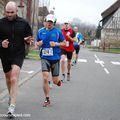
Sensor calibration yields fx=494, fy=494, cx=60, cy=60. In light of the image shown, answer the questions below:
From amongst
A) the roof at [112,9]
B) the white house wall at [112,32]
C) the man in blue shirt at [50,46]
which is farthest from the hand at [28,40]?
the roof at [112,9]

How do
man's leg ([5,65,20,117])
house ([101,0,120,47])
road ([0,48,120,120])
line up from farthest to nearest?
house ([101,0,120,47]) → road ([0,48,120,120]) → man's leg ([5,65,20,117])

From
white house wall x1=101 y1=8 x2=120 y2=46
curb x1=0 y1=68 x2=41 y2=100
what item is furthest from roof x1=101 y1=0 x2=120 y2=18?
curb x1=0 y1=68 x2=41 y2=100

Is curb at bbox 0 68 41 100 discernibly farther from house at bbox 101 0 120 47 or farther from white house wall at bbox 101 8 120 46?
white house wall at bbox 101 8 120 46

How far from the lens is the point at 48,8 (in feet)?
138

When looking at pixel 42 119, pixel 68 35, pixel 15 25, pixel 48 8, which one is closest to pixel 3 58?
pixel 15 25

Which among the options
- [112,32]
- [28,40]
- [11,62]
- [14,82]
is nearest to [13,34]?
[28,40]

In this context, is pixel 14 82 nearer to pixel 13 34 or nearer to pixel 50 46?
pixel 13 34

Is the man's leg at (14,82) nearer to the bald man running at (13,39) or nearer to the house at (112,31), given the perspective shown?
the bald man running at (13,39)

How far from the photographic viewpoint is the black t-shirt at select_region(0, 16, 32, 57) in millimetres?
8727

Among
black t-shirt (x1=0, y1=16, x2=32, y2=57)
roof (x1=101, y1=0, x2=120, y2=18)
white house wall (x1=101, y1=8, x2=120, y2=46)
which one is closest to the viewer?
black t-shirt (x1=0, y1=16, x2=32, y2=57)

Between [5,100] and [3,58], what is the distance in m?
1.49

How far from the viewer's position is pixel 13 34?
8727 millimetres

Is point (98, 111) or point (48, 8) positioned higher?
point (48, 8)

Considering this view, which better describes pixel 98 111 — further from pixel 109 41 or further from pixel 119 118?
pixel 109 41
